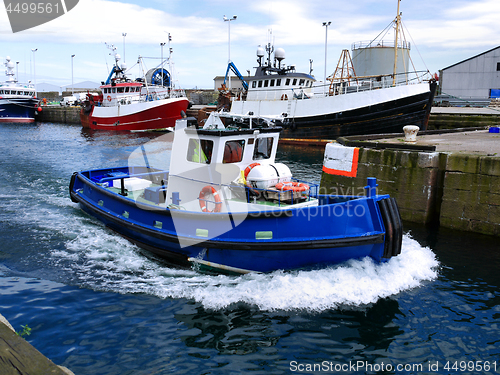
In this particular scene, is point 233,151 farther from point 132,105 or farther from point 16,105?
point 16,105

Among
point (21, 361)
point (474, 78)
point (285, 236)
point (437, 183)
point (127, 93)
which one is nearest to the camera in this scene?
point (21, 361)

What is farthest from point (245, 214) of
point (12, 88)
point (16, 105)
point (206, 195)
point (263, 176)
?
point (12, 88)

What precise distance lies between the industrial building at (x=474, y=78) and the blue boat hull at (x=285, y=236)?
38.3 meters

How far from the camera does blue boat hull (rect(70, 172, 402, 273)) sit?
6.97 m

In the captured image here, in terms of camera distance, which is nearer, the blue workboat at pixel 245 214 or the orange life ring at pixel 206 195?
the blue workboat at pixel 245 214

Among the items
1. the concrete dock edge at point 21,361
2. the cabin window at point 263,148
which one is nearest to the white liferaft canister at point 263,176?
the cabin window at point 263,148

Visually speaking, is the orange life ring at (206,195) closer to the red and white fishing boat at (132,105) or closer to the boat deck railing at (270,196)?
the boat deck railing at (270,196)

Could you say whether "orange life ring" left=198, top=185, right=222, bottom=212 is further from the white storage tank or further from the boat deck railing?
the white storage tank

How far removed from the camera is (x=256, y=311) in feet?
21.8

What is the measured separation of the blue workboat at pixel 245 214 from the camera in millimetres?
7004

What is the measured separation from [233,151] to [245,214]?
1776 millimetres

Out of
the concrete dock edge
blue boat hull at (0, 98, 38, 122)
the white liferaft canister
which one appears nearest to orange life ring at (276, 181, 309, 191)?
the white liferaft canister

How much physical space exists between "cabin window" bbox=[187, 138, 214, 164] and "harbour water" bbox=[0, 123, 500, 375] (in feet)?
8.15

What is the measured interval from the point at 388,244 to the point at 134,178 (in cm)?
824
